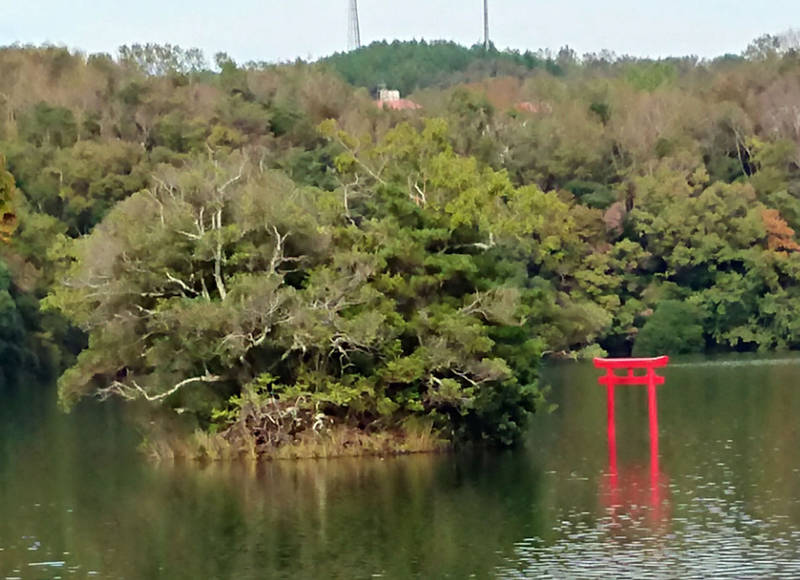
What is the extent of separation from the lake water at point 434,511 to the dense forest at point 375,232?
1832 millimetres

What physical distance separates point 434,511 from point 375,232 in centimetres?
926

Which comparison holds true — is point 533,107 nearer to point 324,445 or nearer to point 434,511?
point 324,445

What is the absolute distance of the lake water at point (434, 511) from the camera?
25.2 meters

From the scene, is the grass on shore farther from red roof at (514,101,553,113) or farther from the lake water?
red roof at (514,101,553,113)

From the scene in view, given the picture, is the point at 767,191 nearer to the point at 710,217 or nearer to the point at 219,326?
Result: the point at 710,217

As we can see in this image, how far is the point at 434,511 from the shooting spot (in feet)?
99.2

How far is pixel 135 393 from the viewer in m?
37.2

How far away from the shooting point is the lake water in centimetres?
2523

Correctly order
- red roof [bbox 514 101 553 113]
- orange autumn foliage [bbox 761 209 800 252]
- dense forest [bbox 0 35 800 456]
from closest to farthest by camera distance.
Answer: dense forest [bbox 0 35 800 456]
orange autumn foliage [bbox 761 209 800 252]
red roof [bbox 514 101 553 113]

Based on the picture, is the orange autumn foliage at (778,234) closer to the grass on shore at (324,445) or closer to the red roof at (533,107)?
the red roof at (533,107)

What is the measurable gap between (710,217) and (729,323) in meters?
4.96

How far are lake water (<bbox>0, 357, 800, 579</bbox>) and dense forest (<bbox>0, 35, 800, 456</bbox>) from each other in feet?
6.01

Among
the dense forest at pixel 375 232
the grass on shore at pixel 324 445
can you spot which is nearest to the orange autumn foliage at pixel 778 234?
the dense forest at pixel 375 232

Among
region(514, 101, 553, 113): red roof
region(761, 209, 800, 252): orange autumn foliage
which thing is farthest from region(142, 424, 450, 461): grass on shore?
region(514, 101, 553, 113): red roof
